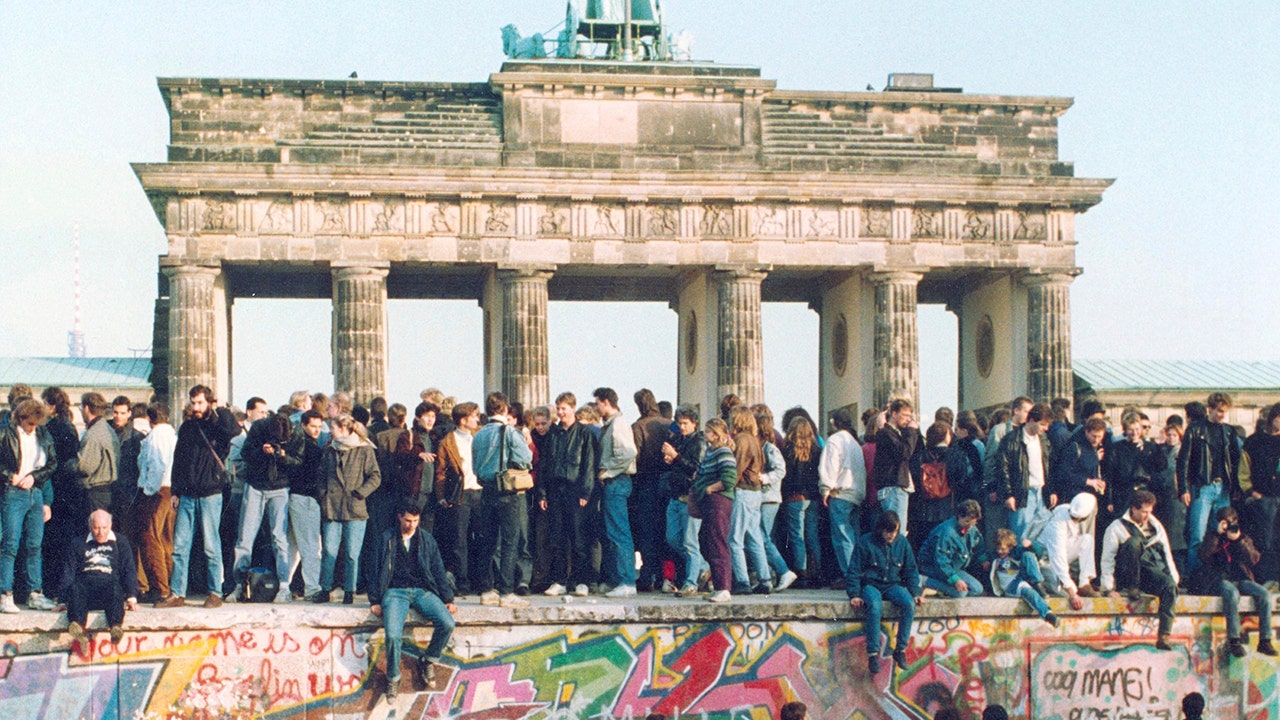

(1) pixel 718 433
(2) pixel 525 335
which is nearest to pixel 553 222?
(2) pixel 525 335

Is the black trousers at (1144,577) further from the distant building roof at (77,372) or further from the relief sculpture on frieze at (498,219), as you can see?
the distant building roof at (77,372)

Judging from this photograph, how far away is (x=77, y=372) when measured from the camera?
43844 millimetres

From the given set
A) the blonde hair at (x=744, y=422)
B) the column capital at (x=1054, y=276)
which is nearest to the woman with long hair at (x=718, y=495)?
the blonde hair at (x=744, y=422)

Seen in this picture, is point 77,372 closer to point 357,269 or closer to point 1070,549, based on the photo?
point 357,269

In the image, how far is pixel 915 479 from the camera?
68.6 feet

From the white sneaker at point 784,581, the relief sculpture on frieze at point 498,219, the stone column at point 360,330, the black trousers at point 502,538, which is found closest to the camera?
the black trousers at point 502,538

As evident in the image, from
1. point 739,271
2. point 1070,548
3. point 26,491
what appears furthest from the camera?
point 739,271

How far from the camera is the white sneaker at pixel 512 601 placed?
1934 cm

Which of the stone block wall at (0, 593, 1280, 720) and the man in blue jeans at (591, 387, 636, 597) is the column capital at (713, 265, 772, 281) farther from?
the stone block wall at (0, 593, 1280, 720)

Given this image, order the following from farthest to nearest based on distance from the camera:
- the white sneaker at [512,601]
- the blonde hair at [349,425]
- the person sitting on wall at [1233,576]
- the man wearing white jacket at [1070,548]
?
1. the person sitting on wall at [1233,576]
2. the man wearing white jacket at [1070,548]
3. the blonde hair at [349,425]
4. the white sneaker at [512,601]

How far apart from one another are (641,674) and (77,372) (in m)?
28.0

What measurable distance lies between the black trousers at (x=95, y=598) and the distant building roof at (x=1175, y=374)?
30.7m

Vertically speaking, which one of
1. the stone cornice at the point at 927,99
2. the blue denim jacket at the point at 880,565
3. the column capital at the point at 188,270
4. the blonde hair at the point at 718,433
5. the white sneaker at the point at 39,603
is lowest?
the white sneaker at the point at 39,603

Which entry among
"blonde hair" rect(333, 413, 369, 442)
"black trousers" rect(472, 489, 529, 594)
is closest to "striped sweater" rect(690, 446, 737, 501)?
"black trousers" rect(472, 489, 529, 594)
